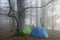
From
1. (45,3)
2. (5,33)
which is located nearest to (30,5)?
(45,3)

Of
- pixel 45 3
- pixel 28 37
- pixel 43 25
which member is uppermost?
pixel 45 3

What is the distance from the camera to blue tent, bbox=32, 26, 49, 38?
354 cm

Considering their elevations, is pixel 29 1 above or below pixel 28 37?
above

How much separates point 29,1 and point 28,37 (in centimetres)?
85

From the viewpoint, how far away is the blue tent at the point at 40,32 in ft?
11.6

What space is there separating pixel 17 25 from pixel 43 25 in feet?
2.05

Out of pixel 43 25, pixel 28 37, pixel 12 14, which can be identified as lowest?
pixel 28 37

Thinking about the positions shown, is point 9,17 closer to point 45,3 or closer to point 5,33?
point 5,33

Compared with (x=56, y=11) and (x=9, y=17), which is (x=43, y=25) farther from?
(x=9, y=17)

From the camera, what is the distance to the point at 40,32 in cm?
360

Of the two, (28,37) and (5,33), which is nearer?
(28,37)

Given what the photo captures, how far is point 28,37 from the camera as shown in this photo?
3473 millimetres

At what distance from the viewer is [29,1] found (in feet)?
11.9

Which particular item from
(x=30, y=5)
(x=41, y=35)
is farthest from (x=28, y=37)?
(x=30, y=5)
